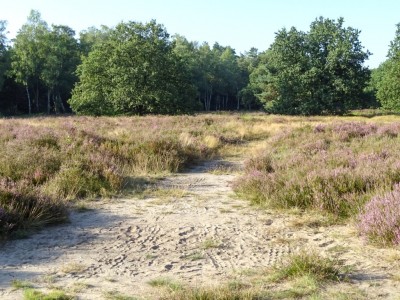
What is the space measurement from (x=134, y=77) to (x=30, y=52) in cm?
2666

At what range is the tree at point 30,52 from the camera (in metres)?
55.5

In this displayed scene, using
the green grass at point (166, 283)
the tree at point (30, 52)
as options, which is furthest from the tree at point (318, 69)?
the green grass at point (166, 283)

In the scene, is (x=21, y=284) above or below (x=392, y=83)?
below

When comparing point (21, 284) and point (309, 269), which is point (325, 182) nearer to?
point (309, 269)

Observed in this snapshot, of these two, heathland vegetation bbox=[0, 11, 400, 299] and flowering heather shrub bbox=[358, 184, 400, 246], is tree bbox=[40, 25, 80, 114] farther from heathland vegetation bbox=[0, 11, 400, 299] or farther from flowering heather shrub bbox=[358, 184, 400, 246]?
flowering heather shrub bbox=[358, 184, 400, 246]

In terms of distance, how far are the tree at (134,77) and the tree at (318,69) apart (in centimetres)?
1369

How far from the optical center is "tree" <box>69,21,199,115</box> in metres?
36.7

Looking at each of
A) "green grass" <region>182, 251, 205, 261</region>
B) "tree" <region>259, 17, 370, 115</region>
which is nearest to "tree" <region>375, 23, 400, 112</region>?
"tree" <region>259, 17, 370, 115</region>

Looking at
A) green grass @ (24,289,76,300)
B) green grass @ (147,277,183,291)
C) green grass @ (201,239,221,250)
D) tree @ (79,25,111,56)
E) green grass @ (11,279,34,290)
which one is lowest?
green grass @ (201,239,221,250)

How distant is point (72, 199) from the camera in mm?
7426

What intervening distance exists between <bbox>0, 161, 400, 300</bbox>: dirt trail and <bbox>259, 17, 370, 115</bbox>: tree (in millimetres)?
40356

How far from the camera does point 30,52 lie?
185 ft

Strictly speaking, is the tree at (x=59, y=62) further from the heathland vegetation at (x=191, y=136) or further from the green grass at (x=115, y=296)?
the green grass at (x=115, y=296)

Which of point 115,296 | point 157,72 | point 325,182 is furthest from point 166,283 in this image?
point 157,72
